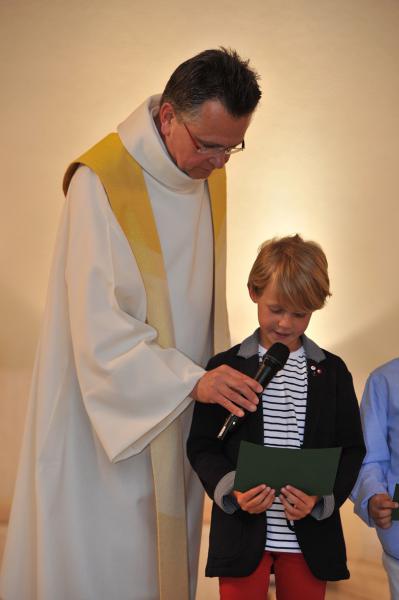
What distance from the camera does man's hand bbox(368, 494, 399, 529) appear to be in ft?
8.37

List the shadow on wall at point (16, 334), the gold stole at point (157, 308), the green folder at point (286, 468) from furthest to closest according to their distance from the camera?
the shadow on wall at point (16, 334) < the gold stole at point (157, 308) < the green folder at point (286, 468)

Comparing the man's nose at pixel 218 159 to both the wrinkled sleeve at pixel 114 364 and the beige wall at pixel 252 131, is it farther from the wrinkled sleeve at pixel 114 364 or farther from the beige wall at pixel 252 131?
the beige wall at pixel 252 131

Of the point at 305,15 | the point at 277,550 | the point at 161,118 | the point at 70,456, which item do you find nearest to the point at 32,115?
the point at 305,15

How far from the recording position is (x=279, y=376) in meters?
2.47

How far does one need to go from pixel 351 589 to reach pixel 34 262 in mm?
2863

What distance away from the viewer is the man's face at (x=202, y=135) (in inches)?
97.7

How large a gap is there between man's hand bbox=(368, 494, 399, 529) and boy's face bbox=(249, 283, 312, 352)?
0.52 m

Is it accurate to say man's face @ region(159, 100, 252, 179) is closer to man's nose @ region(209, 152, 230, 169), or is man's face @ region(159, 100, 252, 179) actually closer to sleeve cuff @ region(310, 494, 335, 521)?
man's nose @ region(209, 152, 230, 169)

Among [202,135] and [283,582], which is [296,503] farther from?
[202,135]

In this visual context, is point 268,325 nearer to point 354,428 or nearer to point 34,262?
point 354,428

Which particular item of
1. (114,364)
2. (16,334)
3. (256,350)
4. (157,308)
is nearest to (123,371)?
(114,364)

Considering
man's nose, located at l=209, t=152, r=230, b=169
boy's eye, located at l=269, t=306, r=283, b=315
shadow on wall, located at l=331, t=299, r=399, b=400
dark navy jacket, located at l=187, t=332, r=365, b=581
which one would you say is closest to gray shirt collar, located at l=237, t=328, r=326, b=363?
dark navy jacket, located at l=187, t=332, r=365, b=581

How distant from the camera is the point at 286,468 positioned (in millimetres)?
2176

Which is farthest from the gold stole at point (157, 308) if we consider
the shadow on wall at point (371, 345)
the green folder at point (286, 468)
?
the shadow on wall at point (371, 345)
